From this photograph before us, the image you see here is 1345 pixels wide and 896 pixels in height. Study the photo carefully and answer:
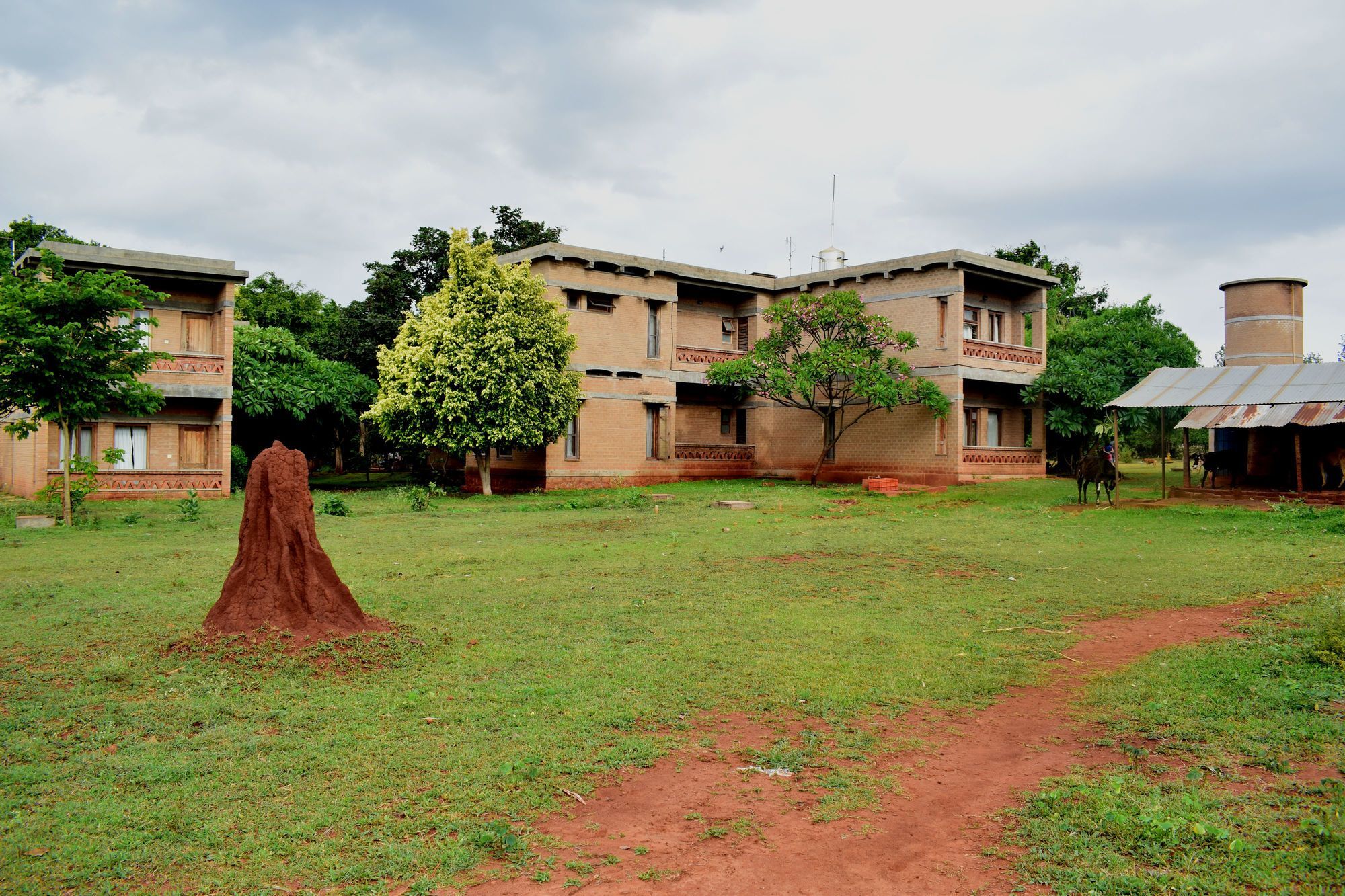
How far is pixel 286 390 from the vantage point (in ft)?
104

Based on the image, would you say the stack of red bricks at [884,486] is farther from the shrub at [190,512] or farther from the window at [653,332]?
the shrub at [190,512]

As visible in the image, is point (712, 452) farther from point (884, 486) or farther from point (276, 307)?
Answer: point (276, 307)

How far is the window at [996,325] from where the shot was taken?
3356 cm

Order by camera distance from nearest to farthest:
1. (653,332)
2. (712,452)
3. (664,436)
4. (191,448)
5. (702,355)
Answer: (191,448), (653,332), (664,436), (702,355), (712,452)

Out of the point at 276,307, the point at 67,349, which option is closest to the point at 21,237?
the point at 276,307

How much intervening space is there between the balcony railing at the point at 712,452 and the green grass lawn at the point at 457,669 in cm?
1580

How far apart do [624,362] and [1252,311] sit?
789 inches

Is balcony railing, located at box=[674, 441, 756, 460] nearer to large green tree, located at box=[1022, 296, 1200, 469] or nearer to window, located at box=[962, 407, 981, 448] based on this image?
window, located at box=[962, 407, 981, 448]

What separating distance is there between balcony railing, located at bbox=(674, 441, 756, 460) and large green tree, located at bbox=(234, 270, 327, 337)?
20.5m

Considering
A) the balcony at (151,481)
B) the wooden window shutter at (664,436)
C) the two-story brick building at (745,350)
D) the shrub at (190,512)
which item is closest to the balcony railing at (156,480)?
the balcony at (151,481)

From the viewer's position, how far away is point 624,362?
106 feet

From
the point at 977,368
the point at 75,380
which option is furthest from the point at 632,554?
the point at 977,368

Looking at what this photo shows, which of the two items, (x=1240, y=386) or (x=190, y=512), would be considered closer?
(x=190, y=512)

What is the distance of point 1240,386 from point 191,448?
31.1m
